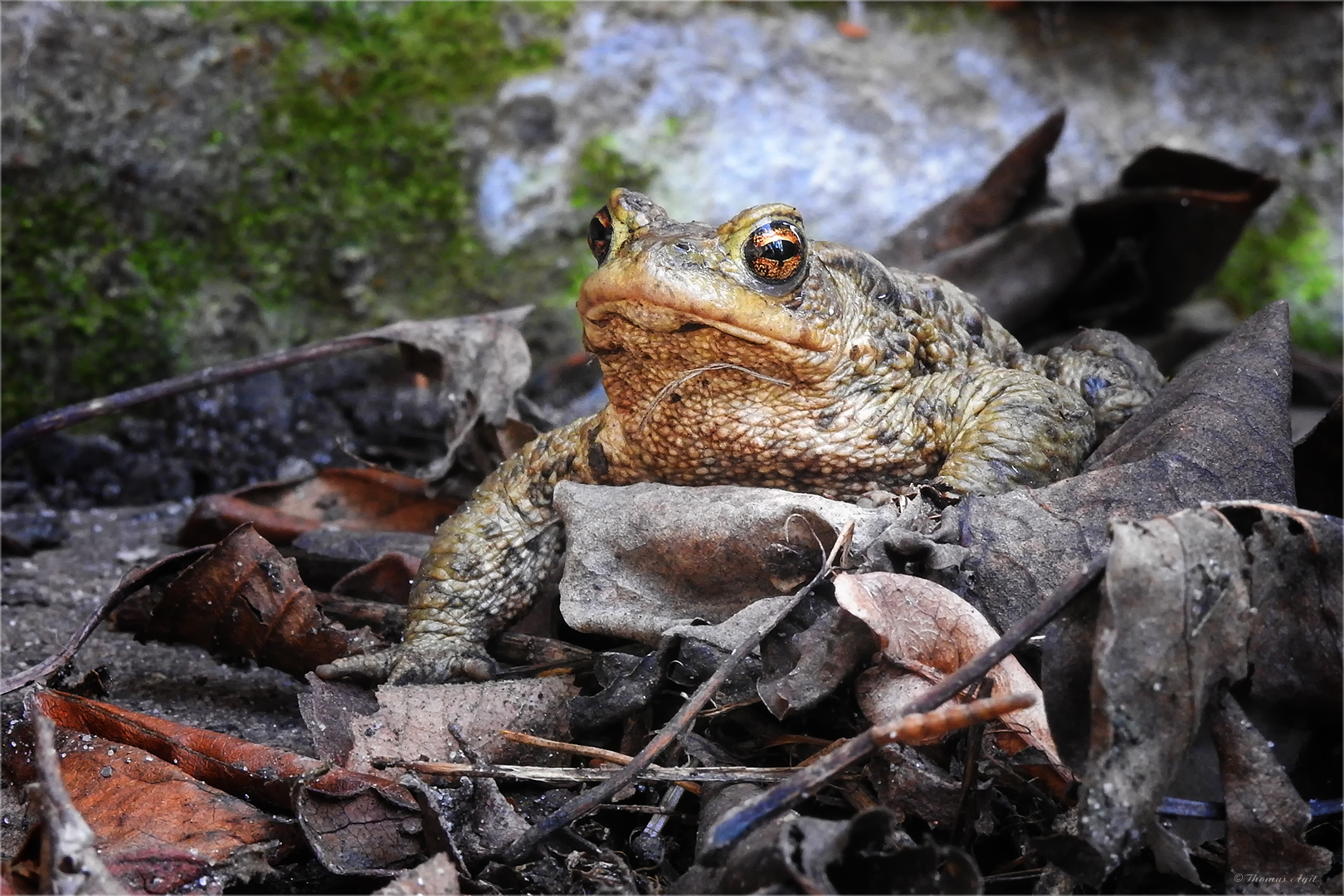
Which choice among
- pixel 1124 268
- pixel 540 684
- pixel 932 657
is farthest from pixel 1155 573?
pixel 1124 268

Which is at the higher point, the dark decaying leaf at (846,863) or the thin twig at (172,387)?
the dark decaying leaf at (846,863)

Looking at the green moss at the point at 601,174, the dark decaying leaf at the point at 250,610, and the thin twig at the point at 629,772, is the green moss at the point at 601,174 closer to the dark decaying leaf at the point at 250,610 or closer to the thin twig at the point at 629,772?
the dark decaying leaf at the point at 250,610

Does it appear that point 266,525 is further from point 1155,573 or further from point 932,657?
point 1155,573

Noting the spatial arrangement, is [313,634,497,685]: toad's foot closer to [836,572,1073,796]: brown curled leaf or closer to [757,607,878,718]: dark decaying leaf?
[757,607,878,718]: dark decaying leaf

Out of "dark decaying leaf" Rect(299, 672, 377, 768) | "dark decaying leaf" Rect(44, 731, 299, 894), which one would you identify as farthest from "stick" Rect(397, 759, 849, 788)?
"dark decaying leaf" Rect(44, 731, 299, 894)

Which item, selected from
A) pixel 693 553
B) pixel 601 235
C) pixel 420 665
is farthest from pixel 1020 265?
pixel 420 665

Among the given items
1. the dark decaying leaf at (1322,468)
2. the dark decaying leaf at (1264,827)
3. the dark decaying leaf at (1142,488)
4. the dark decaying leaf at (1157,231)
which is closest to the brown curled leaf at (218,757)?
the dark decaying leaf at (1142,488)
